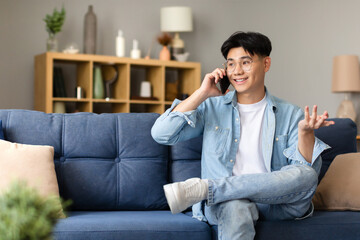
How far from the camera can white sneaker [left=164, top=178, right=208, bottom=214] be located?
203 cm

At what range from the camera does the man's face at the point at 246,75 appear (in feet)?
8.18

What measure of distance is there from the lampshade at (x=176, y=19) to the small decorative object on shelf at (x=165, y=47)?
3.4 inches

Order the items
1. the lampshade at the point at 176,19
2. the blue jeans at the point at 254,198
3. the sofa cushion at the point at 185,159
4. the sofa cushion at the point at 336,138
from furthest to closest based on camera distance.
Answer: the lampshade at the point at 176,19
the sofa cushion at the point at 336,138
the sofa cushion at the point at 185,159
the blue jeans at the point at 254,198

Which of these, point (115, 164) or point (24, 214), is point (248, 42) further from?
point (24, 214)

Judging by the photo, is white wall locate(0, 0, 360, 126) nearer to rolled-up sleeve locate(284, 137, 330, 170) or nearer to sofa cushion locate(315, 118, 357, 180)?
Answer: sofa cushion locate(315, 118, 357, 180)

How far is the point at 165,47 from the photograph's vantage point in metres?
5.50

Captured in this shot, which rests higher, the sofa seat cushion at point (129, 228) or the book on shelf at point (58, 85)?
the book on shelf at point (58, 85)

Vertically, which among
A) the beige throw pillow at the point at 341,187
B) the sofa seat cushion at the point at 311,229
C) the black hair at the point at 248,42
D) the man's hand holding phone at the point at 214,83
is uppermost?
the black hair at the point at 248,42

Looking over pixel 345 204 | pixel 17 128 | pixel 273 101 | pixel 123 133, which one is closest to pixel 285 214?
pixel 345 204

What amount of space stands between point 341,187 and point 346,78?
2332 millimetres

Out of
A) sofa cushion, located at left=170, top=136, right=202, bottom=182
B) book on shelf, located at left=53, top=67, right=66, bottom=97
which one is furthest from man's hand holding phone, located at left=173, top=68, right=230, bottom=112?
book on shelf, located at left=53, top=67, right=66, bottom=97

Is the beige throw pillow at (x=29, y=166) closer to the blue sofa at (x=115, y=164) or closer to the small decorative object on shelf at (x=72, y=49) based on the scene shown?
the blue sofa at (x=115, y=164)

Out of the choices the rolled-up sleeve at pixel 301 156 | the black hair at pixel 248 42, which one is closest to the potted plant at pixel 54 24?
the black hair at pixel 248 42

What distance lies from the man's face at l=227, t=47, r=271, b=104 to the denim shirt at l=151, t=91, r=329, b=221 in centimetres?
5
